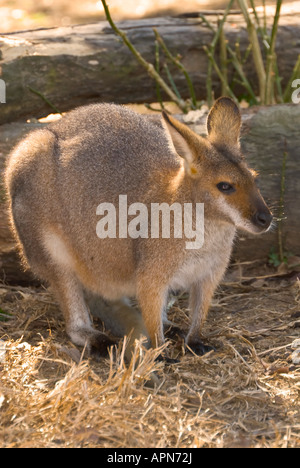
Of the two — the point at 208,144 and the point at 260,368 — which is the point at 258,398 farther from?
the point at 208,144

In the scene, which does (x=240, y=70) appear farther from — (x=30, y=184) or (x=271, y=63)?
(x=30, y=184)

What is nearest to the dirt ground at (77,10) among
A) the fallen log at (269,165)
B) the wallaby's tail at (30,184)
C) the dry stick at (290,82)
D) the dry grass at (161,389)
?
the dry stick at (290,82)

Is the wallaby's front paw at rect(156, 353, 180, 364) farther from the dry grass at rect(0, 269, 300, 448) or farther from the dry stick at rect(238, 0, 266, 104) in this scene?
the dry stick at rect(238, 0, 266, 104)

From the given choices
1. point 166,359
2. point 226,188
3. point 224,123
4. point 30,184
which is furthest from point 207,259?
point 30,184

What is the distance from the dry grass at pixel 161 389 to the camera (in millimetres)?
3580

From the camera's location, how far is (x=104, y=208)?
4652 mm

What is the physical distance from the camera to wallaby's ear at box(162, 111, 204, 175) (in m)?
4.09

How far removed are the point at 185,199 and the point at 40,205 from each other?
983 millimetres

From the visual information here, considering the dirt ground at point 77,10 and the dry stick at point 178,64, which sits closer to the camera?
the dry stick at point 178,64

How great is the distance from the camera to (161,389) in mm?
4113

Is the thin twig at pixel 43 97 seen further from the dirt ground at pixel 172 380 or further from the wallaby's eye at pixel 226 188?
the wallaby's eye at pixel 226 188

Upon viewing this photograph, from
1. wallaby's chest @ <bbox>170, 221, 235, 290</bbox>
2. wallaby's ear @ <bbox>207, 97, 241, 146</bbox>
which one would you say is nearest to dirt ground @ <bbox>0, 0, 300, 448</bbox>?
wallaby's chest @ <bbox>170, 221, 235, 290</bbox>

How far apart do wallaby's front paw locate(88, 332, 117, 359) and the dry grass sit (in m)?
0.10
